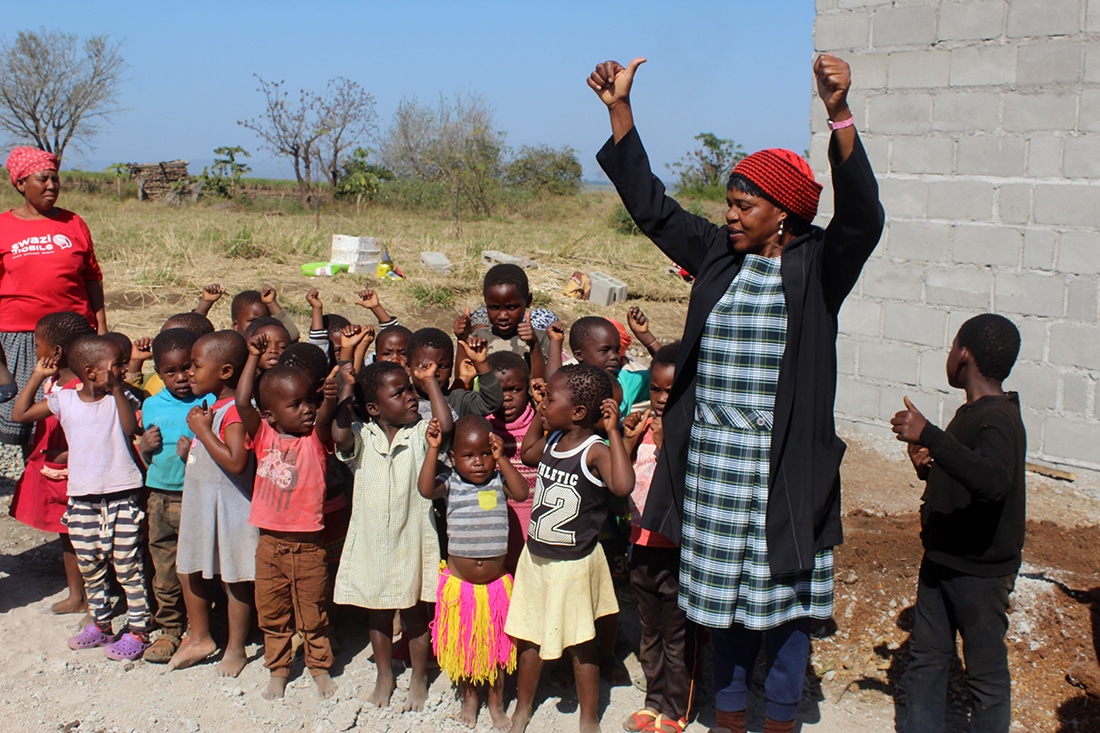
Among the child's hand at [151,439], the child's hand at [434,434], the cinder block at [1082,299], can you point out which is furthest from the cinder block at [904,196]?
the child's hand at [151,439]

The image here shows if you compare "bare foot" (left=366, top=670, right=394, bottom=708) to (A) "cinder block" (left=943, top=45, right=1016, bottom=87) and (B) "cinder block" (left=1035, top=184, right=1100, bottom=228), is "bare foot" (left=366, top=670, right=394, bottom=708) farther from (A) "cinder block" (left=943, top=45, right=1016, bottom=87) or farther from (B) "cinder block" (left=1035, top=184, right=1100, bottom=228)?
(A) "cinder block" (left=943, top=45, right=1016, bottom=87)

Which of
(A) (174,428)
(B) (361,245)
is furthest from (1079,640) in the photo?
(B) (361,245)

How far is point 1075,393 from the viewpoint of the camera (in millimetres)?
5547

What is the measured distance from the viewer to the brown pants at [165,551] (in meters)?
3.87

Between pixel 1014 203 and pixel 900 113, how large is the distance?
910mm

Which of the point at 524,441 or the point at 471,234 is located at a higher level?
the point at 471,234

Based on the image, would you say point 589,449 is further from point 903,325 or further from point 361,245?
point 361,245

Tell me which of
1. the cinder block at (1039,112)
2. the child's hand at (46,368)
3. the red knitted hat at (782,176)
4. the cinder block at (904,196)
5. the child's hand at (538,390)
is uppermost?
the cinder block at (1039,112)

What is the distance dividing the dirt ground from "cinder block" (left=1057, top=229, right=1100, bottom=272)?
171cm

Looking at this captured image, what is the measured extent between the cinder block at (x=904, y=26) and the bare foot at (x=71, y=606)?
18.1 feet

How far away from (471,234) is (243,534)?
1278 cm

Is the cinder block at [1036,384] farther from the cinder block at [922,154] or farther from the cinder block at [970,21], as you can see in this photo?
the cinder block at [970,21]

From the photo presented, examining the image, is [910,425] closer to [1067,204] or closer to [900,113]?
[1067,204]

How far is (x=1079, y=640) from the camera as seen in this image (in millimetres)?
3771
